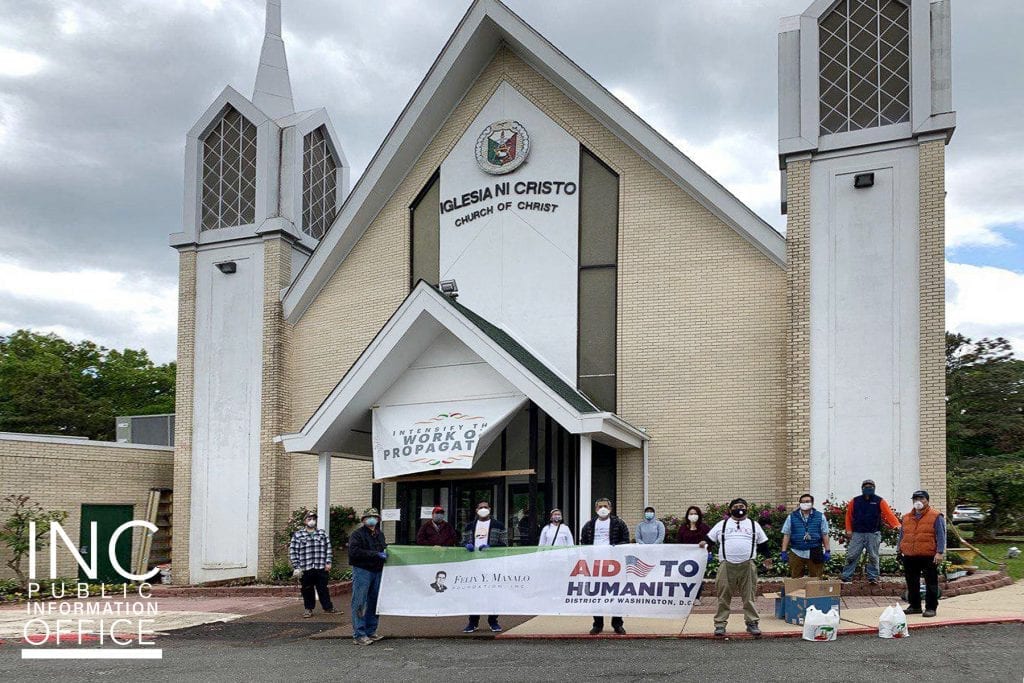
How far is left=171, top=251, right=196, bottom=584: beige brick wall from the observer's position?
24219mm

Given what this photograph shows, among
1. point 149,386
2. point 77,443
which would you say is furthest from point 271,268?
point 149,386

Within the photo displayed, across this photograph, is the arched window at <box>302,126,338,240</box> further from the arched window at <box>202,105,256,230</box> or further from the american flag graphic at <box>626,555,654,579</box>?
the american flag graphic at <box>626,555,654,579</box>

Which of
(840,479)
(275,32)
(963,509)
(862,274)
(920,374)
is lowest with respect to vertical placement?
(963,509)

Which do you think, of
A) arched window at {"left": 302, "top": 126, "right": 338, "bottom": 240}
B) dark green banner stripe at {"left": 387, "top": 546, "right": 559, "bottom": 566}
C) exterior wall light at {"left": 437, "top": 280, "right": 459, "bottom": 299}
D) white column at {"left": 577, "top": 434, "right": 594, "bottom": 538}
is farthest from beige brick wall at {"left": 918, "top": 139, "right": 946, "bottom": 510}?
arched window at {"left": 302, "top": 126, "right": 338, "bottom": 240}

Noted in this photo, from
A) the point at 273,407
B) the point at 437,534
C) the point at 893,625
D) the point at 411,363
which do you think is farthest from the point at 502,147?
the point at 893,625

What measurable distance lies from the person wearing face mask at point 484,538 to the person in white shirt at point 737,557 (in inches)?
120

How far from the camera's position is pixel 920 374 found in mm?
17766

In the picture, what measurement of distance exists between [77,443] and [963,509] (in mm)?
35509

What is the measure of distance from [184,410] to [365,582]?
1247cm

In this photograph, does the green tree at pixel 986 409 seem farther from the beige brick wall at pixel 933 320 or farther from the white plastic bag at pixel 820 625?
the white plastic bag at pixel 820 625

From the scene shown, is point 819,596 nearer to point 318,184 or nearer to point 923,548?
point 923,548

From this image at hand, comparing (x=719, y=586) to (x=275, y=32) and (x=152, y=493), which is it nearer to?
(x=152, y=493)

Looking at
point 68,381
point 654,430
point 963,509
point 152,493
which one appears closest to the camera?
point 654,430

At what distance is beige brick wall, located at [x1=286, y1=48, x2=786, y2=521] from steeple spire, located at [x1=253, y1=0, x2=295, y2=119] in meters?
7.58
